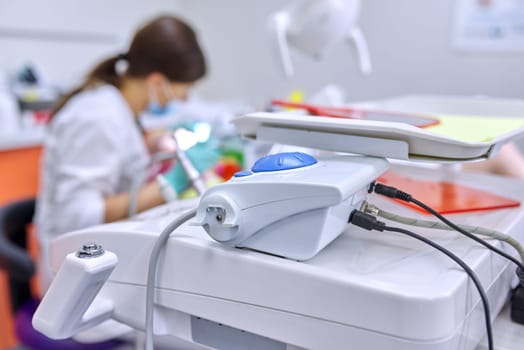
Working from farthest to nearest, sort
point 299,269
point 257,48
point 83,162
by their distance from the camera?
point 257,48 → point 83,162 → point 299,269

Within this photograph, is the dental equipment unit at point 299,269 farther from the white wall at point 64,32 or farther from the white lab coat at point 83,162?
the white wall at point 64,32

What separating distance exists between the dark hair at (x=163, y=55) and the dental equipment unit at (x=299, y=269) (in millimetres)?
865

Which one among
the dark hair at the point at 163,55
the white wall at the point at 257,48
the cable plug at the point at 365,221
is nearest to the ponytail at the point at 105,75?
the dark hair at the point at 163,55

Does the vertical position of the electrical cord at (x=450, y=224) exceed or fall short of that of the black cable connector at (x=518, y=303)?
it exceeds it

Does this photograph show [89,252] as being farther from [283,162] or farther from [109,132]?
[109,132]

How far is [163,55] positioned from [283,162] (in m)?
0.96

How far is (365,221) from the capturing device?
1.56 feet

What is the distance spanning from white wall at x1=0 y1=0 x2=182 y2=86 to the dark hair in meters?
0.89

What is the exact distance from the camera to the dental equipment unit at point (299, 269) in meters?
0.40

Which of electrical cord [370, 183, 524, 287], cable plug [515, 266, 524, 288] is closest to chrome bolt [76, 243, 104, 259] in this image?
electrical cord [370, 183, 524, 287]

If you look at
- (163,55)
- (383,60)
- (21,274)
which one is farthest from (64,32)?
(21,274)

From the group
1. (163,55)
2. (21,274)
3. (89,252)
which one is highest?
(163,55)

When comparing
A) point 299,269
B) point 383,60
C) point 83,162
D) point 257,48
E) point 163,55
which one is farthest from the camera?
point 257,48

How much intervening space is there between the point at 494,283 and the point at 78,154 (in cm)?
95
